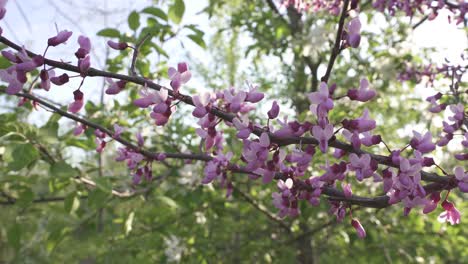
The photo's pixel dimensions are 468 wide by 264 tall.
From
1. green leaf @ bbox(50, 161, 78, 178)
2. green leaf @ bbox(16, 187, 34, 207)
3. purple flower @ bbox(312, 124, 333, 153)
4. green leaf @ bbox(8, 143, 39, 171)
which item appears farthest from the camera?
green leaf @ bbox(16, 187, 34, 207)

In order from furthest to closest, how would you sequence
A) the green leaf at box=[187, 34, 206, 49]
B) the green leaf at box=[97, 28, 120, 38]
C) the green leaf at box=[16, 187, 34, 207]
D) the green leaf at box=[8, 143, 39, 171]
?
the green leaf at box=[187, 34, 206, 49]
the green leaf at box=[97, 28, 120, 38]
the green leaf at box=[16, 187, 34, 207]
the green leaf at box=[8, 143, 39, 171]

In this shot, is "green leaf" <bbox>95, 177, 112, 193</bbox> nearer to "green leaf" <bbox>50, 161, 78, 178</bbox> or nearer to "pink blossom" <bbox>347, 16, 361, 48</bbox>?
"green leaf" <bbox>50, 161, 78, 178</bbox>

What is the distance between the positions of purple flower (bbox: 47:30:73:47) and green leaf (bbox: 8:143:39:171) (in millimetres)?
949

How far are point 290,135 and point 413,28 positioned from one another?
12.9 feet

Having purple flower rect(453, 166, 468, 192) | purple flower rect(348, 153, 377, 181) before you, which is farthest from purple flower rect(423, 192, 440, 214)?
purple flower rect(348, 153, 377, 181)

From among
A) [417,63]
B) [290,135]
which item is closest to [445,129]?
[290,135]

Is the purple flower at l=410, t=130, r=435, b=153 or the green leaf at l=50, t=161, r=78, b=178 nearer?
the purple flower at l=410, t=130, r=435, b=153

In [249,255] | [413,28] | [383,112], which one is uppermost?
[413,28]

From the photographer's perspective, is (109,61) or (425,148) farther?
(109,61)

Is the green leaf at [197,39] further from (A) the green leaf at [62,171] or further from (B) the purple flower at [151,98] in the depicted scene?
(B) the purple flower at [151,98]

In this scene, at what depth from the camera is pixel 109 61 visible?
118 inches

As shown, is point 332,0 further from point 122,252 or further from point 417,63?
point 122,252

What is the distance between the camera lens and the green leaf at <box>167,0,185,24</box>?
278 cm

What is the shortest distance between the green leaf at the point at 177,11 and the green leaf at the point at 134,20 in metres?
0.23
